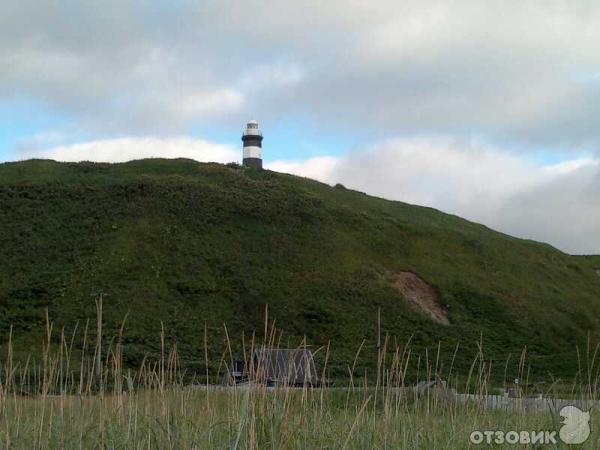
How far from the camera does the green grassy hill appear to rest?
31969 mm

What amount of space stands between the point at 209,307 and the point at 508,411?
26.9 meters

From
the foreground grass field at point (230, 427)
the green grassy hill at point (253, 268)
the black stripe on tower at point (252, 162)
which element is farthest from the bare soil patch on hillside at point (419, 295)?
the foreground grass field at point (230, 427)

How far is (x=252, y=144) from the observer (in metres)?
58.4

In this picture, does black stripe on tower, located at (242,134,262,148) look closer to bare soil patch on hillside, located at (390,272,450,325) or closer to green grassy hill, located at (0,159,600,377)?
green grassy hill, located at (0,159,600,377)

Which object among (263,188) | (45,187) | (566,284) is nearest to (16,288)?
(45,187)

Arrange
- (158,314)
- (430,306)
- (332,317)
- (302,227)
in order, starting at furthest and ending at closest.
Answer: (302,227)
(430,306)
(332,317)
(158,314)

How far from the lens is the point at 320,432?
562 cm

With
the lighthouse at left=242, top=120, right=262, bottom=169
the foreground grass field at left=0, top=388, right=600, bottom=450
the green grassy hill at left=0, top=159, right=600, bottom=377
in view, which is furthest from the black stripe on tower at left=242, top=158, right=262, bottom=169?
the foreground grass field at left=0, top=388, right=600, bottom=450

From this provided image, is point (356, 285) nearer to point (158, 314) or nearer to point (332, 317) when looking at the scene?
point (332, 317)

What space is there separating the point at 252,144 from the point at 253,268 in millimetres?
22631

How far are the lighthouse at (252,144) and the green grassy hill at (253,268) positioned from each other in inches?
287

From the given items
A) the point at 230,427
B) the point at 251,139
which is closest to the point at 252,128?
the point at 251,139

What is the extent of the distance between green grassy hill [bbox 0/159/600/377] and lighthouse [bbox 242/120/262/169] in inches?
287

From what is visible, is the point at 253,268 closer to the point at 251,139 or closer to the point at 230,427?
the point at 251,139
